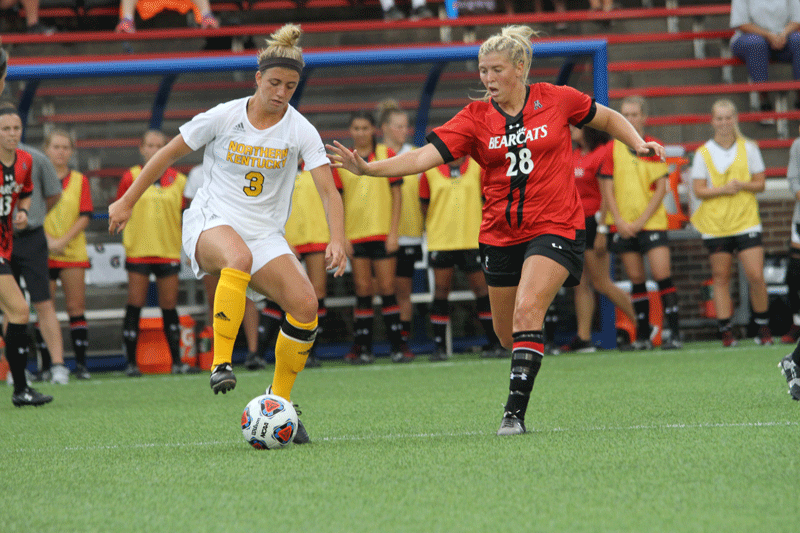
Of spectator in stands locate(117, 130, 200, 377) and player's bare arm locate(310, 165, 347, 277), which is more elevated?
player's bare arm locate(310, 165, 347, 277)

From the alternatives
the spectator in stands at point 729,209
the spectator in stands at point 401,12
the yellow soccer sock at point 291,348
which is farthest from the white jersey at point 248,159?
the spectator in stands at point 401,12

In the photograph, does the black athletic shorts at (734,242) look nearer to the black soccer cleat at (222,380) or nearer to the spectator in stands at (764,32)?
the spectator in stands at (764,32)

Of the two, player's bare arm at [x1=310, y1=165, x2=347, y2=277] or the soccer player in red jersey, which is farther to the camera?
player's bare arm at [x1=310, y1=165, x2=347, y2=277]

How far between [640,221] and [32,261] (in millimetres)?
5327

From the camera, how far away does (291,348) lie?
197 inches

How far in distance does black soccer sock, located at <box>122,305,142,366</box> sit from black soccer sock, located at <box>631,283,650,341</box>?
466 centimetres

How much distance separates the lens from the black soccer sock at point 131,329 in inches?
376

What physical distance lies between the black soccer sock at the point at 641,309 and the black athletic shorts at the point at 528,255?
4865 millimetres

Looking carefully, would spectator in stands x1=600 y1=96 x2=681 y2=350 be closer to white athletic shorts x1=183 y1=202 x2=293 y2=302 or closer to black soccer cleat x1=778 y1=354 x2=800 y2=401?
black soccer cleat x1=778 y1=354 x2=800 y2=401

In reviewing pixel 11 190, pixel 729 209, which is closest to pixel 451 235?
pixel 729 209

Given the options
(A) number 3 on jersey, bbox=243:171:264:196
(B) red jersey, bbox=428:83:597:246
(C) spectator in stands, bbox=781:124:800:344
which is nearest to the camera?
(B) red jersey, bbox=428:83:597:246

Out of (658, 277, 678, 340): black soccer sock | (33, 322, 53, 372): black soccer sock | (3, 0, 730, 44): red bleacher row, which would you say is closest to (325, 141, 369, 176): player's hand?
(658, 277, 678, 340): black soccer sock

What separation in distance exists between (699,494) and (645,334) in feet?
22.6

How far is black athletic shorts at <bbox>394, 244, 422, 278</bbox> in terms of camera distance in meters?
10.0
